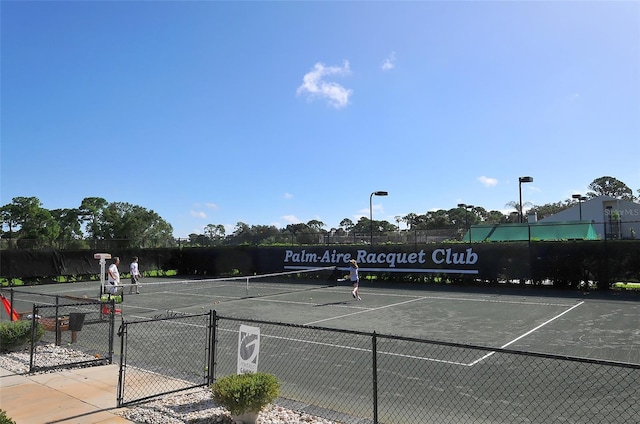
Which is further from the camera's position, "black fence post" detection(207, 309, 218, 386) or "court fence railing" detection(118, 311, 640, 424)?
"black fence post" detection(207, 309, 218, 386)

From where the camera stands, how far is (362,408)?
625 centimetres

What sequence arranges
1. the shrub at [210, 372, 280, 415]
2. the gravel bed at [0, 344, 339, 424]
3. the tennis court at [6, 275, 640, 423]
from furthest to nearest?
the tennis court at [6, 275, 640, 423] → the gravel bed at [0, 344, 339, 424] → the shrub at [210, 372, 280, 415]

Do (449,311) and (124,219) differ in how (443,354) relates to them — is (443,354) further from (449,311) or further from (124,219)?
(124,219)

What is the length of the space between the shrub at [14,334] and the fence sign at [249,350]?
5.81 meters

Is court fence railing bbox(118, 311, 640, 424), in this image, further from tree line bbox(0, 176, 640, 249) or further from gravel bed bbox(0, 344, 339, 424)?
tree line bbox(0, 176, 640, 249)

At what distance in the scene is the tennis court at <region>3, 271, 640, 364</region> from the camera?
10.7 meters

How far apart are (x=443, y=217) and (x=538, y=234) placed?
65.1 meters

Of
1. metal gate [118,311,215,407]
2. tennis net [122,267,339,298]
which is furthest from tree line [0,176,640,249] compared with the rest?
metal gate [118,311,215,407]

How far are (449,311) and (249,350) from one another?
36.7ft

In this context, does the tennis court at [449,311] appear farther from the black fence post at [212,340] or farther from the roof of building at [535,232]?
the roof of building at [535,232]

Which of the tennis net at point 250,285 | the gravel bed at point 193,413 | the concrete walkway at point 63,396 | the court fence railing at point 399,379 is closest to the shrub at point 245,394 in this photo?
the gravel bed at point 193,413

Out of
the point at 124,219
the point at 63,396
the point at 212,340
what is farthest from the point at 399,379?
the point at 124,219

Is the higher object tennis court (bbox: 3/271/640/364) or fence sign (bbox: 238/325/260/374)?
fence sign (bbox: 238/325/260/374)

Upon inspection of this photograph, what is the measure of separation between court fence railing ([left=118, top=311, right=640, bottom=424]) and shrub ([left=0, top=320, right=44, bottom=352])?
6.83 ft
